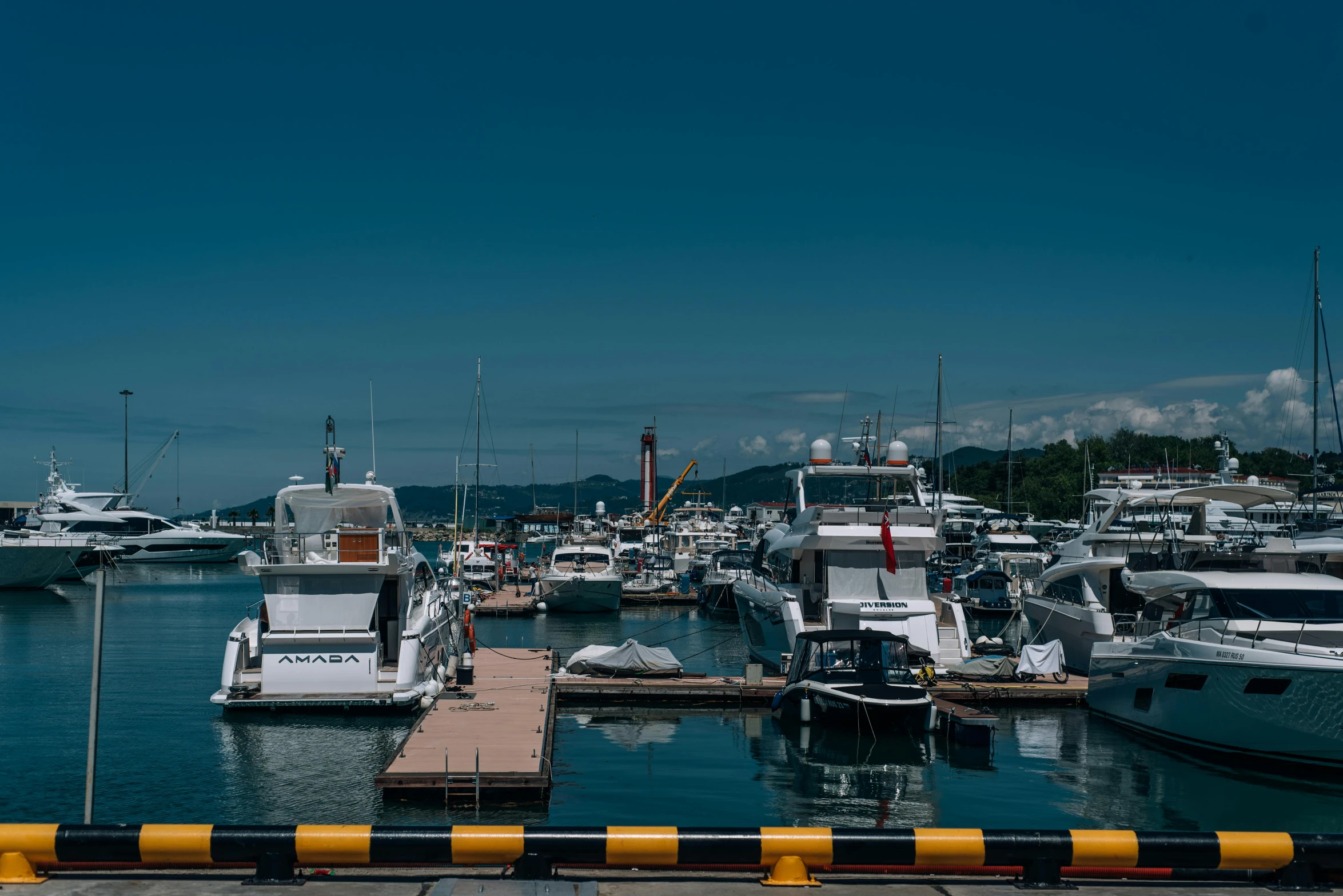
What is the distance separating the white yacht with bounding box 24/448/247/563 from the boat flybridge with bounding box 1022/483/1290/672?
76930 millimetres

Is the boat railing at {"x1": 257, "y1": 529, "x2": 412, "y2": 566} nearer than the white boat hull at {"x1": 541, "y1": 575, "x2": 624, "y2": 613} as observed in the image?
Yes

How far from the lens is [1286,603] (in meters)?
22.8

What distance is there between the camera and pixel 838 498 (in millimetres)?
36781

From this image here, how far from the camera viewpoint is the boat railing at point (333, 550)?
2673 cm

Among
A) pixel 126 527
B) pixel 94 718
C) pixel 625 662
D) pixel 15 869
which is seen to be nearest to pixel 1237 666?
pixel 625 662

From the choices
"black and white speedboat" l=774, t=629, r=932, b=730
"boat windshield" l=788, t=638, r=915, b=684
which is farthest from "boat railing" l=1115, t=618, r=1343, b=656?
"boat windshield" l=788, t=638, r=915, b=684

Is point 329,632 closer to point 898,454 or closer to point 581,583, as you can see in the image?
point 898,454

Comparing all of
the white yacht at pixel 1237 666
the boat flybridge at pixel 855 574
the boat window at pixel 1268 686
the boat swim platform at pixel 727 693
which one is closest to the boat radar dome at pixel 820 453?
Answer: the boat flybridge at pixel 855 574

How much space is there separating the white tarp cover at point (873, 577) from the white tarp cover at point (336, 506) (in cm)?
1314

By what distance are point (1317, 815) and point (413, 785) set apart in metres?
15.4

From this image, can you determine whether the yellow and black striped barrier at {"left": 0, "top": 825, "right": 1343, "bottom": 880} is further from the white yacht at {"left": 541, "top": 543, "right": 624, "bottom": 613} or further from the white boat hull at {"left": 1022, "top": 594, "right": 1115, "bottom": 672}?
the white yacht at {"left": 541, "top": 543, "right": 624, "bottom": 613}

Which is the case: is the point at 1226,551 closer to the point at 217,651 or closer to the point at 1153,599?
the point at 1153,599

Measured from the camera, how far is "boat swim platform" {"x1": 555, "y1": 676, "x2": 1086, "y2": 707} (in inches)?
1113

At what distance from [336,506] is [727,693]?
1192 centimetres
